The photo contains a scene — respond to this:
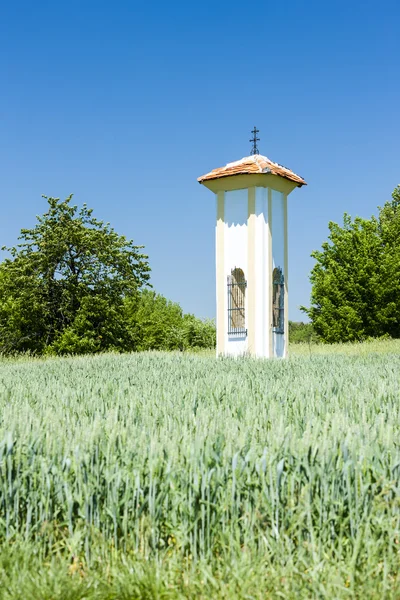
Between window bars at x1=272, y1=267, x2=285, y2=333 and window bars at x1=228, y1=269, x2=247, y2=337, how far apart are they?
983 mm

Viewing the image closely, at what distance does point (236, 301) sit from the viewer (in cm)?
1972

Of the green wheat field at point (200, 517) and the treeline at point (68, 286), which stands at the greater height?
the treeline at point (68, 286)

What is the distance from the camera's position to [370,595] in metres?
3.27

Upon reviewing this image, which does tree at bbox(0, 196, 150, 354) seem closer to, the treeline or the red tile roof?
the treeline

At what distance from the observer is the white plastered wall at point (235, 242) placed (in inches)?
749

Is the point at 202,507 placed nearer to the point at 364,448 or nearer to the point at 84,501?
the point at 84,501

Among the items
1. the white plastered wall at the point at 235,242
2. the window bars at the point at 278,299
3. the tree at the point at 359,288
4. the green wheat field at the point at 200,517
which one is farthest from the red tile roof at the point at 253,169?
the tree at the point at 359,288

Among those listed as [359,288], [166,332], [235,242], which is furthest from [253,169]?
[166,332]

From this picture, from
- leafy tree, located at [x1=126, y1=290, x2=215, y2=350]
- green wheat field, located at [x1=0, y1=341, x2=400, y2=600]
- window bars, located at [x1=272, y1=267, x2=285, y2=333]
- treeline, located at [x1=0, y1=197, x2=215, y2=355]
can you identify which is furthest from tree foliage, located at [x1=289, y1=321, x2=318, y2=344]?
green wheat field, located at [x1=0, y1=341, x2=400, y2=600]

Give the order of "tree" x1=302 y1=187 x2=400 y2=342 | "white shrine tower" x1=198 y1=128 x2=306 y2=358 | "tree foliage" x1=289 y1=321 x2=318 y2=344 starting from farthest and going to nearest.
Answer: "tree foliage" x1=289 y1=321 x2=318 y2=344
"tree" x1=302 y1=187 x2=400 y2=342
"white shrine tower" x1=198 y1=128 x2=306 y2=358

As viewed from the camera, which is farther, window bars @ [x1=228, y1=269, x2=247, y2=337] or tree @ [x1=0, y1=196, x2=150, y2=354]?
tree @ [x1=0, y1=196, x2=150, y2=354]

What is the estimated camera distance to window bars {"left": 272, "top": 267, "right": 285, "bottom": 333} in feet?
64.2

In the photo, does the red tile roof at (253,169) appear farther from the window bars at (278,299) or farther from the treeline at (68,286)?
the treeline at (68,286)

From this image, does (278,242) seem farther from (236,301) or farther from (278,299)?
(236,301)
